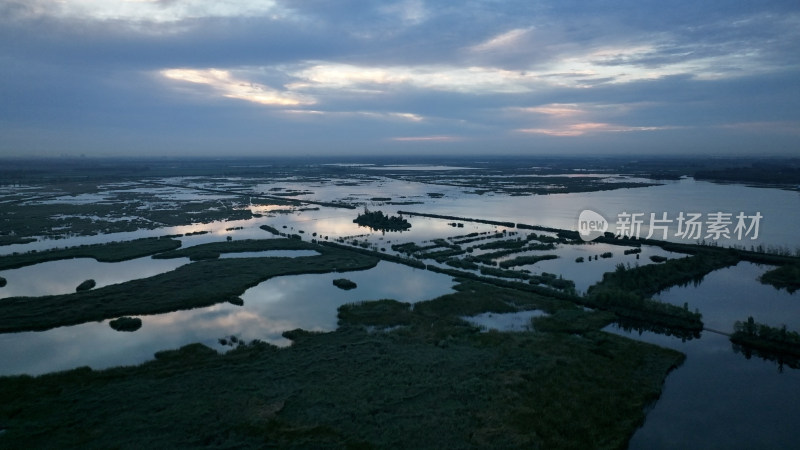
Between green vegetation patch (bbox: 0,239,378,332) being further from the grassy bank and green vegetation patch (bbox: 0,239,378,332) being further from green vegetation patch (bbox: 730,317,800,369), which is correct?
green vegetation patch (bbox: 730,317,800,369)

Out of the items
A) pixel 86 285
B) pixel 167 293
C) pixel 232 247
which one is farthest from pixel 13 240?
pixel 167 293

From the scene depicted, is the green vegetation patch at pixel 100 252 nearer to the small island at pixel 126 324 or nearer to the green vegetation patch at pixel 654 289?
the small island at pixel 126 324

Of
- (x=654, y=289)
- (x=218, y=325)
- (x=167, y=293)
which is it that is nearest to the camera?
(x=218, y=325)

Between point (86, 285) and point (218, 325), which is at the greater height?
point (86, 285)

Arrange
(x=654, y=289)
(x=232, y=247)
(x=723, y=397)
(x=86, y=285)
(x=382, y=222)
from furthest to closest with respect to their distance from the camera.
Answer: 1. (x=382, y=222)
2. (x=232, y=247)
3. (x=86, y=285)
4. (x=654, y=289)
5. (x=723, y=397)

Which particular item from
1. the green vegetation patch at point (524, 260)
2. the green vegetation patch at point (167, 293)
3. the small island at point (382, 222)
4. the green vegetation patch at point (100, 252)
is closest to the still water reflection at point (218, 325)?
the green vegetation patch at point (167, 293)

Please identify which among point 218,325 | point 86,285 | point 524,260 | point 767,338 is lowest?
point 218,325

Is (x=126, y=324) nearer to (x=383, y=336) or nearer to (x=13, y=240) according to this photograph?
(x=383, y=336)

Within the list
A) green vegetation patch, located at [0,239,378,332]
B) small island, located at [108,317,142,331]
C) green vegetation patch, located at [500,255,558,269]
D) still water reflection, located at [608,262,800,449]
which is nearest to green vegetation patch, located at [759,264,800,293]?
still water reflection, located at [608,262,800,449]
